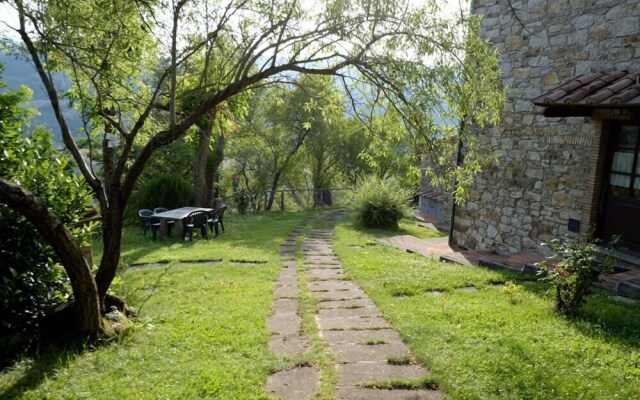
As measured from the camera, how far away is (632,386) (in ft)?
11.0

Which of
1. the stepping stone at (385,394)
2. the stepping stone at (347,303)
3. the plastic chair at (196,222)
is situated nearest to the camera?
Result: the stepping stone at (385,394)

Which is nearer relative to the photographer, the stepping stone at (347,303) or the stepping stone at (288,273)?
the stepping stone at (347,303)

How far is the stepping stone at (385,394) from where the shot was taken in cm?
333

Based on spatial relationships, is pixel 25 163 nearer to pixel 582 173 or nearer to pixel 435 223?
pixel 582 173

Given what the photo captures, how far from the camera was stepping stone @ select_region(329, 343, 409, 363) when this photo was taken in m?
3.99

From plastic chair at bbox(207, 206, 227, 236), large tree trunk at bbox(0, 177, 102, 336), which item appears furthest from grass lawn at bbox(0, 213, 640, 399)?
plastic chair at bbox(207, 206, 227, 236)

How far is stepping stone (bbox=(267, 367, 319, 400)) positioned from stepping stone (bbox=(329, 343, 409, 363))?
0.37m

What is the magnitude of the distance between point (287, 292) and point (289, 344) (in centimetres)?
198

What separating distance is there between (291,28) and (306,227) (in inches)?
398

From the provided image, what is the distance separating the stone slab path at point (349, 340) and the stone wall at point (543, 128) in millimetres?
3635

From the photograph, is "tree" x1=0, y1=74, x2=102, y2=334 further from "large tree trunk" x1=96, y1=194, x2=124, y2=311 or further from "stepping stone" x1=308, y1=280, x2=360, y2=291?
"stepping stone" x1=308, y1=280, x2=360, y2=291

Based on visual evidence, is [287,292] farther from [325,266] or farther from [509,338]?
[509,338]

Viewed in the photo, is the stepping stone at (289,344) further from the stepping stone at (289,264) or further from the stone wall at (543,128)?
the stone wall at (543,128)

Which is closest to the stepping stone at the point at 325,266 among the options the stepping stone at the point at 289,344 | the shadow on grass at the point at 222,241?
the shadow on grass at the point at 222,241
